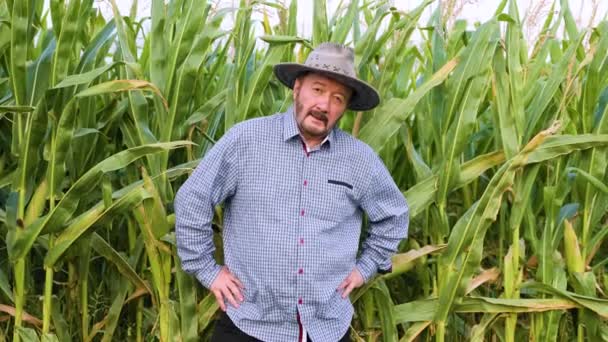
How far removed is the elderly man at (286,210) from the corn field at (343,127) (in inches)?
9.3

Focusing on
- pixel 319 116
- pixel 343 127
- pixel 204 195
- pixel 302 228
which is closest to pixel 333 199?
pixel 302 228

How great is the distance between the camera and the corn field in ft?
8.39

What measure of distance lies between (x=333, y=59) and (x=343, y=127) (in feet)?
2.06

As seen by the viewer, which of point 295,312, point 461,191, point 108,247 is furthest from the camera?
point 461,191

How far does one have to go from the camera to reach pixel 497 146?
2797mm

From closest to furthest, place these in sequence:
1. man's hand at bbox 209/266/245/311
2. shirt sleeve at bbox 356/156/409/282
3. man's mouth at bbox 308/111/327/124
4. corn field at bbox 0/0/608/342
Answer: man's mouth at bbox 308/111/327/124 → man's hand at bbox 209/266/245/311 → shirt sleeve at bbox 356/156/409/282 → corn field at bbox 0/0/608/342

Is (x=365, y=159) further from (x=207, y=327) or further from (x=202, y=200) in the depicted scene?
(x=207, y=327)

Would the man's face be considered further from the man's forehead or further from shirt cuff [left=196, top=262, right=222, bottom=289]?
shirt cuff [left=196, top=262, right=222, bottom=289]

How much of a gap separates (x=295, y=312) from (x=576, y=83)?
1.27 m

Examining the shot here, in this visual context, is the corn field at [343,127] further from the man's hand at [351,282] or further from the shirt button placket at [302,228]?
the shirt button placket at [302,228]

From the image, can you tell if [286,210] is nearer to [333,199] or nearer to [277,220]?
[277,220]

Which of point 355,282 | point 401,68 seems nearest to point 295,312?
point 355,282

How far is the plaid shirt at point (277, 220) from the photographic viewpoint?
221 centimetres

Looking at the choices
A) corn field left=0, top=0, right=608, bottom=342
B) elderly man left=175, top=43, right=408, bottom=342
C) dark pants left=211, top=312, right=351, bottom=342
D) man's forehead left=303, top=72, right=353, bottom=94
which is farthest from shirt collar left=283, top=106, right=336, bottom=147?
dark pants left=211, top=312, right=351, bottom=342
